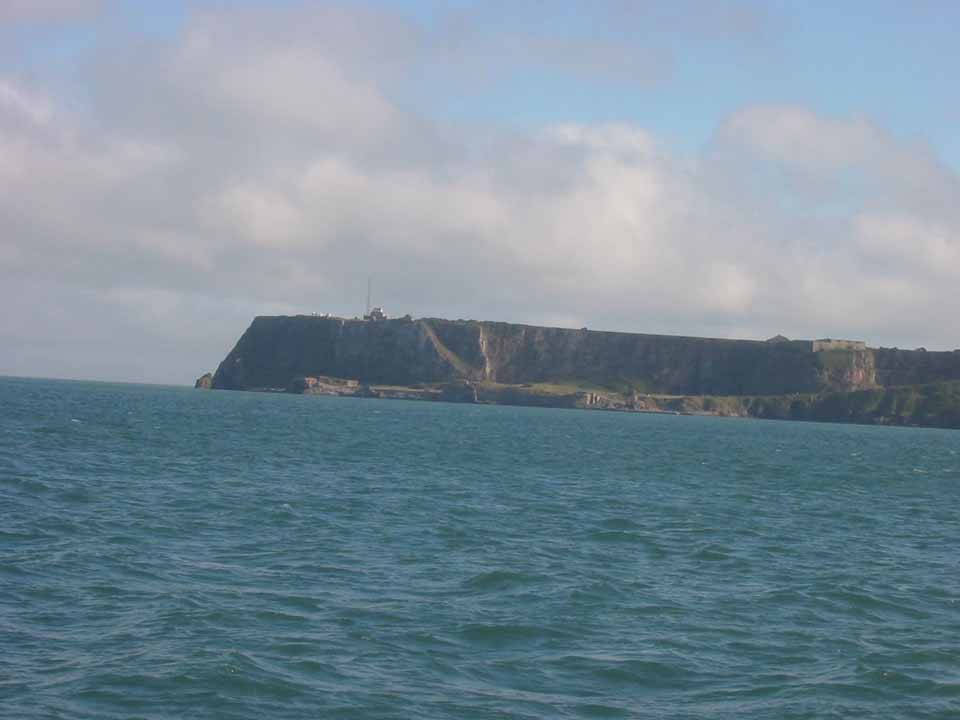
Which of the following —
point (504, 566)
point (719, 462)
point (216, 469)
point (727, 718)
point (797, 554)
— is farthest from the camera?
point (719, 462)

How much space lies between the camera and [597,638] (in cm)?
2011

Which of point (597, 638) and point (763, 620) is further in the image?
point (763, 620)

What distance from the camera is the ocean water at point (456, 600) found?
16.7 m

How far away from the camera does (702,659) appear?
19.0 meters

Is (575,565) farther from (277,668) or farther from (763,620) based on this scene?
(277,668)

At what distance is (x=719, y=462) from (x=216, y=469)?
36.5m

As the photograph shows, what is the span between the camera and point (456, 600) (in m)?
22.6

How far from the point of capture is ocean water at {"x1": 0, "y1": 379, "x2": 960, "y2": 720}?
54.6 ft

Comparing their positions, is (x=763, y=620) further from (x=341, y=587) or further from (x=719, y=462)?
(x=719, y=462)

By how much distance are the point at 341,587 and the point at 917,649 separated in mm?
10981

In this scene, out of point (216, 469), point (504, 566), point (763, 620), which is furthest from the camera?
point (216, 469)

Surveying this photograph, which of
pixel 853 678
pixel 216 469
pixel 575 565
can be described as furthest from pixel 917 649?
pixel 216 469

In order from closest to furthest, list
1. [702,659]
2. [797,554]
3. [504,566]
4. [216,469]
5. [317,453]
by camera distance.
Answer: [702,659]
[504,566]
[797,554]
[216,469]
[317,453]

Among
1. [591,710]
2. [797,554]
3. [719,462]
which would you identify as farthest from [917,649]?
[719,462]
